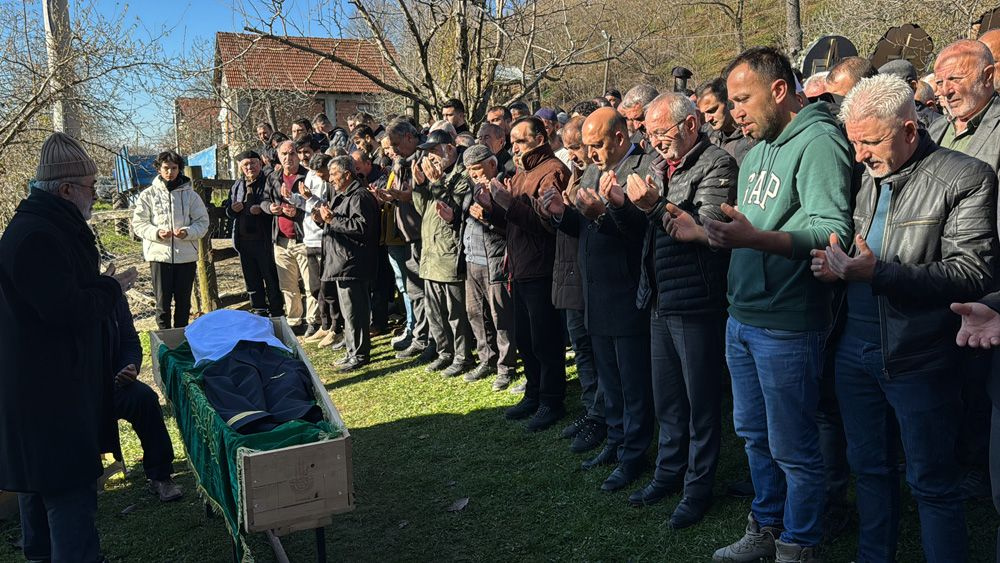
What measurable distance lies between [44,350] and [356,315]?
4.42m

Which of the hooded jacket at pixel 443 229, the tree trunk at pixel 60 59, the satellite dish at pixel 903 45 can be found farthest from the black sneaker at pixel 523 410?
the tree trunk at pixel 60 59

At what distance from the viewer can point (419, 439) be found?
19.8 feet

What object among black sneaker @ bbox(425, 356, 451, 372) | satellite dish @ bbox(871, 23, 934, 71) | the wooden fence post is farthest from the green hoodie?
the wooden fence post

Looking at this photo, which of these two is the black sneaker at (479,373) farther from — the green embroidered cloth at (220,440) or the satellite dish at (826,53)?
the satellite dish at (826,53)

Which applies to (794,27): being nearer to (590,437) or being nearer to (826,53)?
(826,53)

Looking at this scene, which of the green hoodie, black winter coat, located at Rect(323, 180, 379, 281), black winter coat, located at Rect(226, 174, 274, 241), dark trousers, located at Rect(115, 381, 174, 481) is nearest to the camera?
the green hoodie

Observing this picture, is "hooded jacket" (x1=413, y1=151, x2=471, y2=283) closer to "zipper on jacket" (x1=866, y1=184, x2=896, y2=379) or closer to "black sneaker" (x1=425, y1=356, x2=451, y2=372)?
"black sneaker" (x1=425, y1=356, x2=451, y2=372)

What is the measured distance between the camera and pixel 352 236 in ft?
25.4

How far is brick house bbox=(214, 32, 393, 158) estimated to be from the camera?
1242 cm

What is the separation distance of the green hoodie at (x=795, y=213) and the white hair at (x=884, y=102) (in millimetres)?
270

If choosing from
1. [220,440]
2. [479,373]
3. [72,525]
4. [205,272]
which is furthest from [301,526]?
[205,272]

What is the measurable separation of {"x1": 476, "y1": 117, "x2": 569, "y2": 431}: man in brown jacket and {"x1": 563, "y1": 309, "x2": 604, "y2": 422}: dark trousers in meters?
0.36

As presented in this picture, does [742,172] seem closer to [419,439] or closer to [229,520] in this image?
[229,520]

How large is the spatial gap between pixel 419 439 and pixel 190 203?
4.31m
